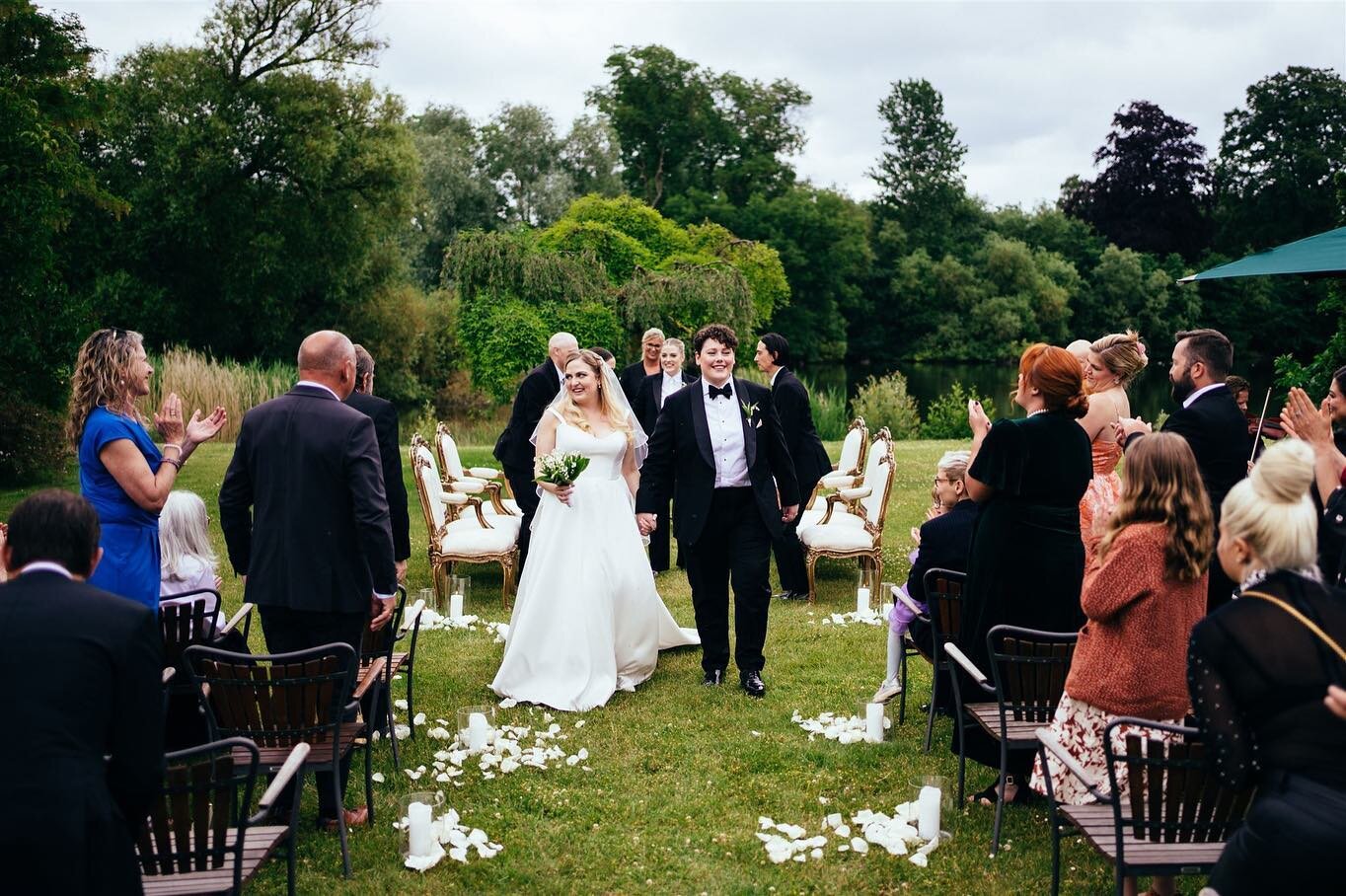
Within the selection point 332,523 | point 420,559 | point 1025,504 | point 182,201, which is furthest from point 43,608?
point 182,201

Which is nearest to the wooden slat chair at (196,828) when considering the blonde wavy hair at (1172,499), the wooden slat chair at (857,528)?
the blonde wavy hair at (1172,499)

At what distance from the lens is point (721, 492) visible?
23.5ft

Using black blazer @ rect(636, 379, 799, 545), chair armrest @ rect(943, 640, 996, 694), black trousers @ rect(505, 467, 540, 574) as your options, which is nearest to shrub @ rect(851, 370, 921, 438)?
black trousers @ rect(505, 467, 540, 574)

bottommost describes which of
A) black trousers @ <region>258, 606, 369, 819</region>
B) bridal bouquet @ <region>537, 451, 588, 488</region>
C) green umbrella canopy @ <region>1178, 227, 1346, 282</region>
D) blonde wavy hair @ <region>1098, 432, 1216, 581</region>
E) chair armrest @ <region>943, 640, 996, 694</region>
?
chair armrest @ <region>943, 640, 996, 694</region>

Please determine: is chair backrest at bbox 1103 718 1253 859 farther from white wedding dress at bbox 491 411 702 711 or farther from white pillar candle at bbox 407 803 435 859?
white wedding dress at bbox 491 411 702 711

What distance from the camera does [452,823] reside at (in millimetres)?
5078

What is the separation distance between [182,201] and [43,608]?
31.6 metres

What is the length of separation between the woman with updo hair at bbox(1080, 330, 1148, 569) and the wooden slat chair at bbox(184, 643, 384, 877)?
4097 millimetres

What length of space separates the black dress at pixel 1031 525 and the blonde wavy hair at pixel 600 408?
9.46ft

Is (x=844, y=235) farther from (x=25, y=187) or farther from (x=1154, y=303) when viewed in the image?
(x=25, y=187)

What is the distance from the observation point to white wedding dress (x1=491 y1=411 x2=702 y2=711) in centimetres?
705

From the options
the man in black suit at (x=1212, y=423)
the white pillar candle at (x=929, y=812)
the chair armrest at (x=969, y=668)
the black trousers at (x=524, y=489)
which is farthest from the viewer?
the black trousers at (x=524, y=489)

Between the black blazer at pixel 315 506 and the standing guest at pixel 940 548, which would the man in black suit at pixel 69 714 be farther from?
the standing guest at pixel 940 548

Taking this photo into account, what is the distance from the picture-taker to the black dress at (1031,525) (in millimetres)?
5129
